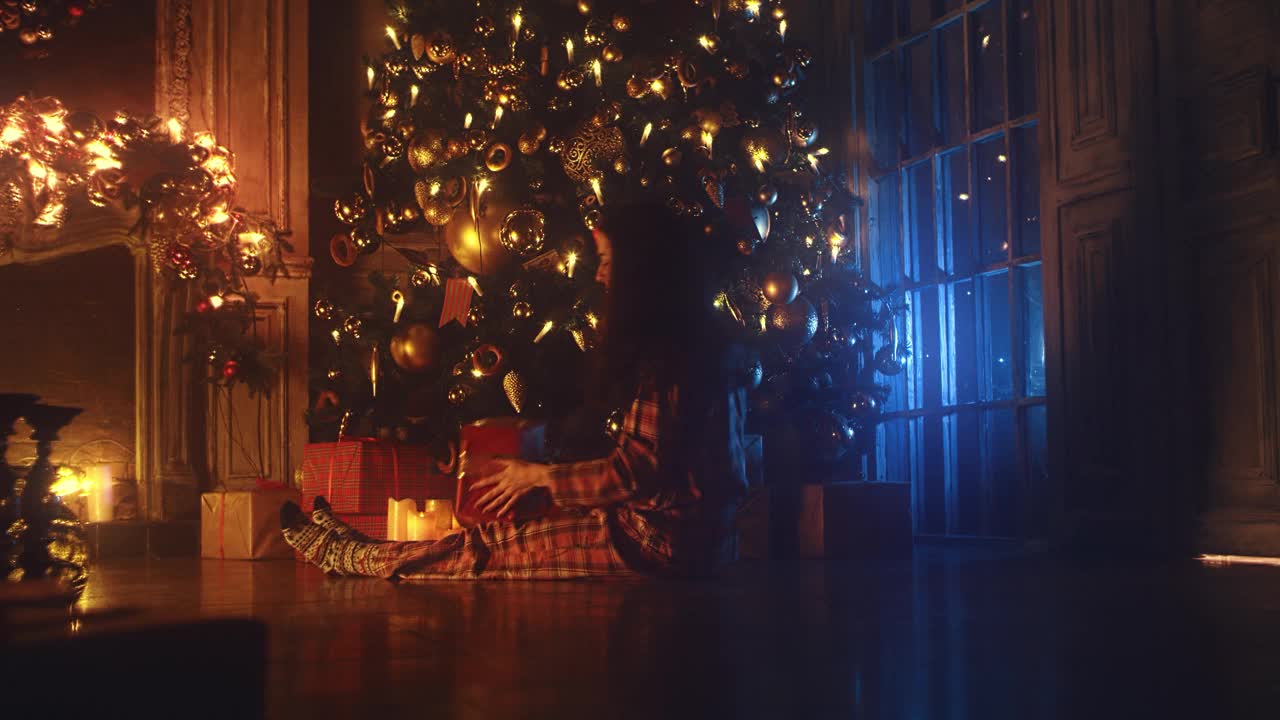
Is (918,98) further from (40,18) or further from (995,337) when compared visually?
(40,18)

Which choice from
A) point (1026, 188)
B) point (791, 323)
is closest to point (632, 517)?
point (791, 323)

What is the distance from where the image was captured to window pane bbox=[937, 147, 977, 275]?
249 inches

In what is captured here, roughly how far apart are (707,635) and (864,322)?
12.6ft

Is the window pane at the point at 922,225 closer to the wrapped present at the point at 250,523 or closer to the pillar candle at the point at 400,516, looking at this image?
the pillar candle at the point at 400,516

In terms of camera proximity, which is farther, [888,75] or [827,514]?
[888,75]

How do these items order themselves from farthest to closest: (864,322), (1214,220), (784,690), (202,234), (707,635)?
1. (202,234)
2. (864,322)
3. (1214,220)
4. (707,635)
5. (784,690)

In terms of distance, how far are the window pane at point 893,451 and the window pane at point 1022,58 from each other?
73.8 inches

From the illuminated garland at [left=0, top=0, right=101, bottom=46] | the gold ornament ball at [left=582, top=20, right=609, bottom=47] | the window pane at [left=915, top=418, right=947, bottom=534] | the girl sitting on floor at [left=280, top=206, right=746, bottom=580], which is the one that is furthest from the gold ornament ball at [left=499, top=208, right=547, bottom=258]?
the illuminated garland at [left=0, top=0, right=101, bottom=46]

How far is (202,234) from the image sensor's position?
655 centimetres

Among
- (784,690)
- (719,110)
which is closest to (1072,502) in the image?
(719,110)

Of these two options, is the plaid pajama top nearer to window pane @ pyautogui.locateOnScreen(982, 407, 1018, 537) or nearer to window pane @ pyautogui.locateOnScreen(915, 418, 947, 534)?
window pane @ pyautogui.locateOnScreen(982, 407, 1018, 537)

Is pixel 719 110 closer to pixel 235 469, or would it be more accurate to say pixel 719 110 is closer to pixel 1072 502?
pixel 1072 502

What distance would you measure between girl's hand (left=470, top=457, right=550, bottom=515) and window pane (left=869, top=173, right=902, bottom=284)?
3798 mm

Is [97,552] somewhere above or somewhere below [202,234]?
below
